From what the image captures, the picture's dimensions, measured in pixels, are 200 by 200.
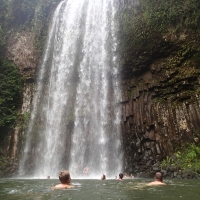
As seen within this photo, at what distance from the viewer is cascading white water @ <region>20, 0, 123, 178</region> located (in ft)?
58.3

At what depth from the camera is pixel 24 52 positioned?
964 inches

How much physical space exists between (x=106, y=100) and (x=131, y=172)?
19.1 feet

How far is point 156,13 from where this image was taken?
18.5 metres

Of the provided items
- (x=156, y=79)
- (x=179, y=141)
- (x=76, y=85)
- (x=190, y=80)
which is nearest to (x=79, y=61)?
(x=76, y=85)

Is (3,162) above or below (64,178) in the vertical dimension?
above

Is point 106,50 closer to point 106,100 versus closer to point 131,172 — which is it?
point 106,100

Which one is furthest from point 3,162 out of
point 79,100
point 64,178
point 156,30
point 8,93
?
point 156,30

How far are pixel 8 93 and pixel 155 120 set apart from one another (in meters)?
13.1

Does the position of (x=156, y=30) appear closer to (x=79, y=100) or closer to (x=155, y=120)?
(x=155, y=120)

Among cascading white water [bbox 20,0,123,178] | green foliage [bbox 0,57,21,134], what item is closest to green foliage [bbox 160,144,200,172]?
cascading white water [bbox 20,0,123,178]

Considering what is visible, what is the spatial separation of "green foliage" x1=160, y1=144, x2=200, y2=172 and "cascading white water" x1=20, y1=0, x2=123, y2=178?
3.55 m

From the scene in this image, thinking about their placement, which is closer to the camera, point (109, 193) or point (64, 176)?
point (64, 176)

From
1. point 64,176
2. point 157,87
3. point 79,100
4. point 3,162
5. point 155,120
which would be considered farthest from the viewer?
point 79,100

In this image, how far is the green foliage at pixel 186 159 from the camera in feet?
44.7
